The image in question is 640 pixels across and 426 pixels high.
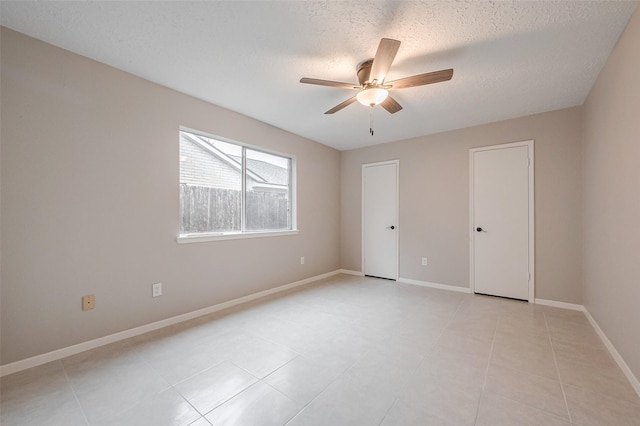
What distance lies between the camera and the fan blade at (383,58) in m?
1.61

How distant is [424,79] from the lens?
1.95m

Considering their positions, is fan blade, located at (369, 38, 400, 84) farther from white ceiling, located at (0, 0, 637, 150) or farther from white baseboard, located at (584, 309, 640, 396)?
white baseboard, located at (584, 309, 640, 396)

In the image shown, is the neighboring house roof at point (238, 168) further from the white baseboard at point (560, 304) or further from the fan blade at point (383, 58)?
the white baseboard at point (560, 304)

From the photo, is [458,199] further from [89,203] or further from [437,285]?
[89,203]

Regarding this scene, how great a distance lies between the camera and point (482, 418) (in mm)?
1402

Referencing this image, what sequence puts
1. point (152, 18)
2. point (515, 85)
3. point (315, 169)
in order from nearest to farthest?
1. point (152, 18)
2. point (515, 85)
3. point (315, 169)

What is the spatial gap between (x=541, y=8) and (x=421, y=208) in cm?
280

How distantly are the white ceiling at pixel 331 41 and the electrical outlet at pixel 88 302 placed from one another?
6.43 feet

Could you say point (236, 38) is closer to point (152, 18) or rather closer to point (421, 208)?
point (152, 18)

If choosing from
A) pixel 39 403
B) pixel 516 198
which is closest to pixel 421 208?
pixel 516 198

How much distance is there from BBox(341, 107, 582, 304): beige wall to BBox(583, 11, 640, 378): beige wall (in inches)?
15.8

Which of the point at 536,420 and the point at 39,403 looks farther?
the point at 39,403

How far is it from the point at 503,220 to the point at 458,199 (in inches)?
24.2

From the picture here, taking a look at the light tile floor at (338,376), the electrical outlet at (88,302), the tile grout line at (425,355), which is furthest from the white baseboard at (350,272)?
the electrical outlet at (88,302)
